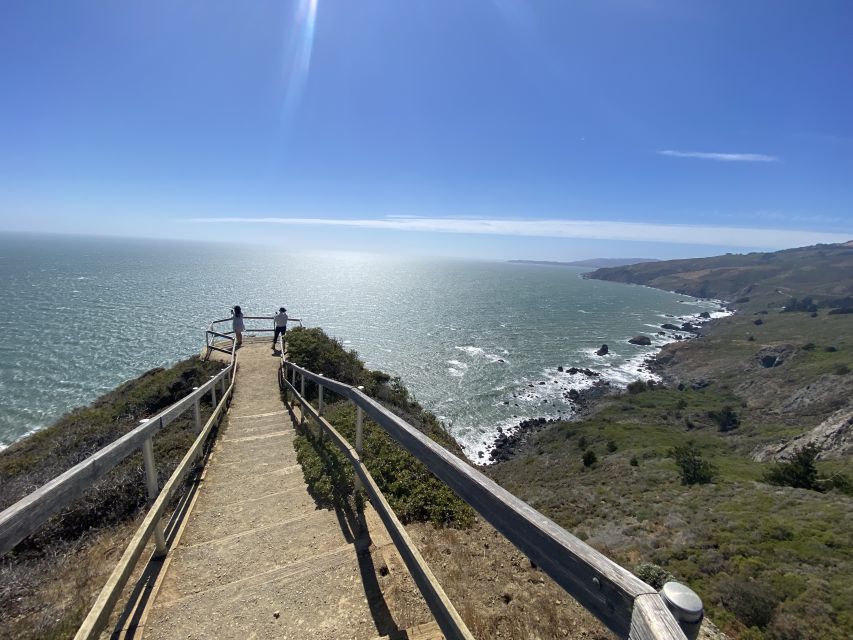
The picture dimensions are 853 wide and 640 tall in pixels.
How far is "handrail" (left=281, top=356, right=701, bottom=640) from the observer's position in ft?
3.81

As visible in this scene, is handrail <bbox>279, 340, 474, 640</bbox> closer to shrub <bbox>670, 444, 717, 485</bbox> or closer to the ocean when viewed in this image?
shrub <bbox>670, 444, 717, 485</bbox>

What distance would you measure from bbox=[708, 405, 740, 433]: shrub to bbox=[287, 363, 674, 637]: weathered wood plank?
47.9m

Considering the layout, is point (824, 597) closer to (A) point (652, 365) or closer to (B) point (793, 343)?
(A) point (652, 365)

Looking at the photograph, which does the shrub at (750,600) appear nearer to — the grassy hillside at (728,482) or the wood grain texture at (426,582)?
the grassy hillside at (728,482)

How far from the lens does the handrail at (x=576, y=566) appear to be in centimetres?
116

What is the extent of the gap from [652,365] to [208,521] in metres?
71.5

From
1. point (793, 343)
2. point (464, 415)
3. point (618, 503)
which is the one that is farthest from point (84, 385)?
point (793, 343)

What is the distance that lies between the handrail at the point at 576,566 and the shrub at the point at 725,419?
4789 centimetres

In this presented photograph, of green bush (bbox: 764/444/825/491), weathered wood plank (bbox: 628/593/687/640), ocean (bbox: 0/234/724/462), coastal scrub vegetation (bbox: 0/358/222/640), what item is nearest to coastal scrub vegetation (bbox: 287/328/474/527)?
coastal scrub vegetation (bbox: 0/358/222/640)

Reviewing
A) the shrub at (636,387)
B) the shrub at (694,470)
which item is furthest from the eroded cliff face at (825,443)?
the shrub at (636,387)

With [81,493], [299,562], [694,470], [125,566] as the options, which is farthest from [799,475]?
[81,493]

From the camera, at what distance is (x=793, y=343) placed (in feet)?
211

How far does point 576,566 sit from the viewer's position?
1.48m

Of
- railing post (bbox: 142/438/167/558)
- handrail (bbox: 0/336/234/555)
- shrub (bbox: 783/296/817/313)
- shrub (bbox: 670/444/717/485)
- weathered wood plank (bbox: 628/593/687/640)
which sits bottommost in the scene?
shrub (bbox: 670/444/717/485)
